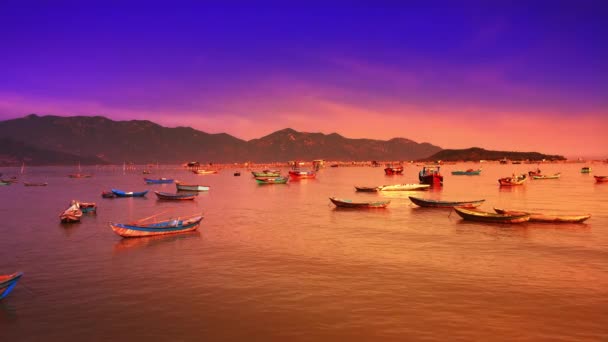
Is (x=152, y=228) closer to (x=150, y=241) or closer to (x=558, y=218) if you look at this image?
(x=150, y=241)

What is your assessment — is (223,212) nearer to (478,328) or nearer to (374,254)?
(374,254)

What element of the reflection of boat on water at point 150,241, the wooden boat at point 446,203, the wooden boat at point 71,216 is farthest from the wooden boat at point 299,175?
the reflection of boat on water at point 150,241

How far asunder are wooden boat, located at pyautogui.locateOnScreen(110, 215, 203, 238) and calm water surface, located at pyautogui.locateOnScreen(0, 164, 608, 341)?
79 cm

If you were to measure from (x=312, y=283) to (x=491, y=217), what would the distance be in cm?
2437

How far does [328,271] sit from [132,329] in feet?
34.1

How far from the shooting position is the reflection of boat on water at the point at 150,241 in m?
29.2

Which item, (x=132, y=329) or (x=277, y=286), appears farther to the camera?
(x=277, y=286)

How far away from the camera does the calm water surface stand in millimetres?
15297

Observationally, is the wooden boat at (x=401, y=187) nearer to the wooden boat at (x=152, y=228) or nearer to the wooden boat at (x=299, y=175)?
the wooden boat at (x=152, y=228)

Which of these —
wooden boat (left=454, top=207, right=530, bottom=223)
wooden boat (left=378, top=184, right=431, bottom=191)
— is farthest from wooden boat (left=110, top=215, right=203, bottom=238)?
wooden boat (left=378, top=184, right=431, bottom=191)

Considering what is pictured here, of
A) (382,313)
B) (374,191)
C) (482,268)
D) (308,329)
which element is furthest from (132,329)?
(374,191)

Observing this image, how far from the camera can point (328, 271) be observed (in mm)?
22609

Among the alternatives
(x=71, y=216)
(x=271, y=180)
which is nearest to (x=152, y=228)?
(x=71, y=216)

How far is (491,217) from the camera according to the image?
38.6 m
